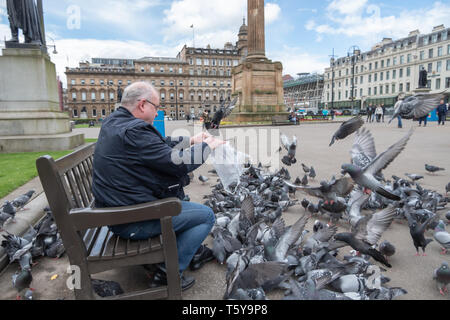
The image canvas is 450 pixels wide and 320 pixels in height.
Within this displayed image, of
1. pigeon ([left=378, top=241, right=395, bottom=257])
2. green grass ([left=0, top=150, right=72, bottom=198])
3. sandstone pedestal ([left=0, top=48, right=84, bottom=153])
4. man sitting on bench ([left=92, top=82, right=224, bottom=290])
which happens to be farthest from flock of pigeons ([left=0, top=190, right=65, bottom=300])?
sandstone pedestal ([left=0, top=48, right=84, bottom=153])

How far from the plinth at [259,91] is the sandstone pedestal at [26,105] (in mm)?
17702

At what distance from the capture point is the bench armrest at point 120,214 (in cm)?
185

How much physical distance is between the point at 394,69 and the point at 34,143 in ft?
268

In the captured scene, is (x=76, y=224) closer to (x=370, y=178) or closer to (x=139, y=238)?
(x=139, y=238)

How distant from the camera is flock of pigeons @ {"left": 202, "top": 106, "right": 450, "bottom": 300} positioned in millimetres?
2217

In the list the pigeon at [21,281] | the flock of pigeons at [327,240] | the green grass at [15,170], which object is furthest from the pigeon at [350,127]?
the green grass at [15,170]

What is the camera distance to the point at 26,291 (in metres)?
2.40

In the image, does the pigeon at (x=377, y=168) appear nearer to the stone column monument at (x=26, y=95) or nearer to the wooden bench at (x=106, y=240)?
the wooden bench at (x=106, y=240)

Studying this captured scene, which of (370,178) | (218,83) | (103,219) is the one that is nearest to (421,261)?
(370,178)

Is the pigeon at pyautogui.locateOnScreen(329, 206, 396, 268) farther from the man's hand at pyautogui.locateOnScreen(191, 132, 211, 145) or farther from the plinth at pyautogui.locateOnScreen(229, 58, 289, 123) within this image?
the plinth at pyautogui.locateOnScreen(229, 58, 289, 123)

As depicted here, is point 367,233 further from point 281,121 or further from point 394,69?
point 394,69

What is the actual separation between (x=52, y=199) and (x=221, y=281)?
5.01 feet

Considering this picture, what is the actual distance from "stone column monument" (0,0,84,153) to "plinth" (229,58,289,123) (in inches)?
694

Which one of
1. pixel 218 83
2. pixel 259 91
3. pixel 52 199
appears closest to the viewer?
pixel 52 199
